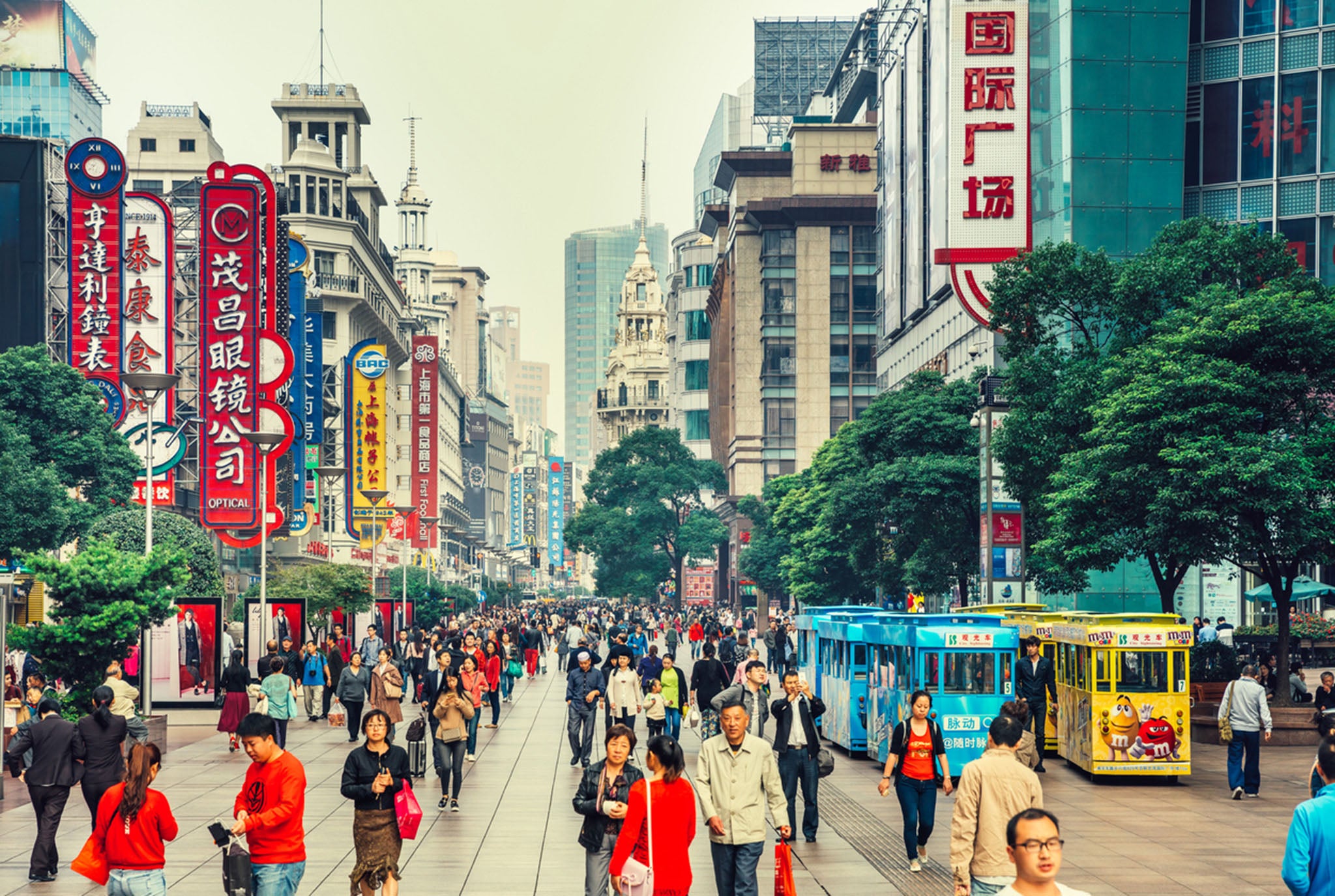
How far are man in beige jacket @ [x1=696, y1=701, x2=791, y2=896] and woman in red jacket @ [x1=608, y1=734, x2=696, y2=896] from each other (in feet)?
3.39

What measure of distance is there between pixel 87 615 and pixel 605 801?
51.8 ft

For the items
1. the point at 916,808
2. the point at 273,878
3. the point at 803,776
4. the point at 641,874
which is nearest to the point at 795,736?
the point at 803,776

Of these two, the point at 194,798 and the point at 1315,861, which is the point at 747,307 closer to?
the point at 194,798

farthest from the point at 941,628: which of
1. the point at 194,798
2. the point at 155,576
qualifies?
the point at 155,576

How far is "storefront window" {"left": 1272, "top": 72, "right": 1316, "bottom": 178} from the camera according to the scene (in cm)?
5381

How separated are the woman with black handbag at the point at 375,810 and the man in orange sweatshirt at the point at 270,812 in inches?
50.8

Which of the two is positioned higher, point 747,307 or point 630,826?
point 747,307

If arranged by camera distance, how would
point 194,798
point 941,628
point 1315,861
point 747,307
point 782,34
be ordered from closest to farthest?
1. point 1315,861
2. point 194,798
3. point 941,628
4. point 747,307
5. point 782,34

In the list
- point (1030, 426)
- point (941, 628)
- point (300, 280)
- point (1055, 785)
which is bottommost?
point (1055, 785)

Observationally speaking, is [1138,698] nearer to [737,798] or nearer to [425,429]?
[737,798]

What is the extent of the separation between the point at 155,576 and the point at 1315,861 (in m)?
20.5

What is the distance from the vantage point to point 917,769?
15000mm

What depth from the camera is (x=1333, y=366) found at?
99.3 ft

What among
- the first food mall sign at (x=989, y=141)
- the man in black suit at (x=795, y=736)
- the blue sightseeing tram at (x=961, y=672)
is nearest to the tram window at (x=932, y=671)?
the blue sightseeing tram at (x=961, y=672)
